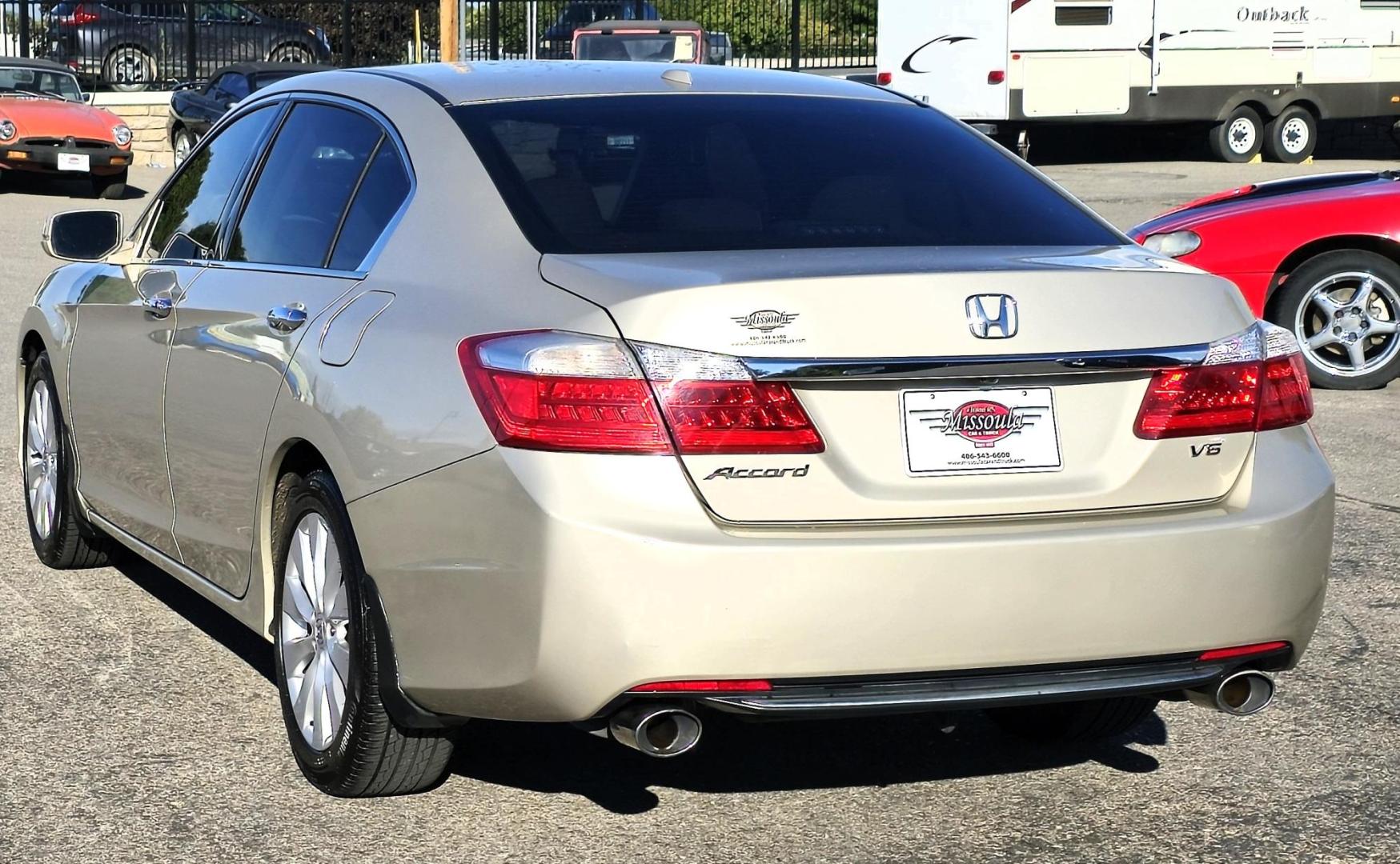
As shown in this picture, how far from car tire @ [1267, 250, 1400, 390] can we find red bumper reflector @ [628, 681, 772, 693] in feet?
23.4

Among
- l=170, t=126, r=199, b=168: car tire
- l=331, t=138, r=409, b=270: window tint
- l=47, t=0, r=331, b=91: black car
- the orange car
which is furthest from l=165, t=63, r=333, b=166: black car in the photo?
l=331, t=138, r=409, b=270: window tint

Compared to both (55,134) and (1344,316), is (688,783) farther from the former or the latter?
(55,134)

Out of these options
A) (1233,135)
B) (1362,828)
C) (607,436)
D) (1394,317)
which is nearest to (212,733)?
(607,436)

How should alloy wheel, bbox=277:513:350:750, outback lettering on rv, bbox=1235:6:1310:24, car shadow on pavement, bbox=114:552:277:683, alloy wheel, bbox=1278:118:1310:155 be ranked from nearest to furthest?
alloy wheel, bbox=277:513:350:750
car shadow on pavement, bbox=114:552:277:683
outback lettering on rv, bbox=1235:6:1310:24
alloy wheel, bbox=1278:118:1310:155

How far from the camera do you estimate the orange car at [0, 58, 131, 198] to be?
74.3ft

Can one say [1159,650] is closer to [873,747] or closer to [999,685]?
[999,685]

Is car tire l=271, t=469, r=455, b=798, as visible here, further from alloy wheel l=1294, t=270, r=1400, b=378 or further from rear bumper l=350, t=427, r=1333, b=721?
alloy wheel l=1294, t=270, r=1400, b=378

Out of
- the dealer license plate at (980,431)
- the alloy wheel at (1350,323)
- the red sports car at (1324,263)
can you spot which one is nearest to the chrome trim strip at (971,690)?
the dealer license plate at (980,431)

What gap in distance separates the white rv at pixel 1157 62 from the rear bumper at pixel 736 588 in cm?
2443

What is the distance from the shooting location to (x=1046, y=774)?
4.58 m

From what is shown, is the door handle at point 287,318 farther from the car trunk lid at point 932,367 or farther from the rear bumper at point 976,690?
the rear bumper at point 976,690

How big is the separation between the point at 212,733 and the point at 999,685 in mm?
2007

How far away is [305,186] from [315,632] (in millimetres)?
1147

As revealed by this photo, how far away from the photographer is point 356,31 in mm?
36656
